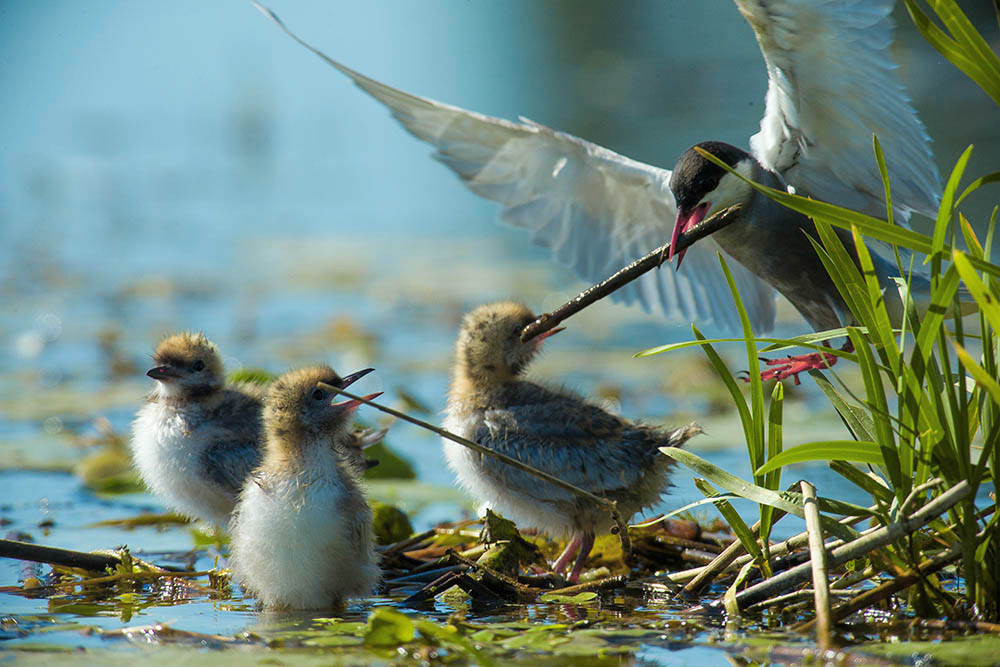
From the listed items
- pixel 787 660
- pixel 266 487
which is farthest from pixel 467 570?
pixel 787 660

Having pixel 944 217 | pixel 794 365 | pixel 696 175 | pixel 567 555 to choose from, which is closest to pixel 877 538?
pixel 944 217

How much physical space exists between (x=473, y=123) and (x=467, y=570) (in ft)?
8.15

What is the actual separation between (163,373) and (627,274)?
6.42 feet

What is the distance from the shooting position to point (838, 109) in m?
4.48

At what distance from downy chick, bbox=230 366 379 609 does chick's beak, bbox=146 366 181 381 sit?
83 cm

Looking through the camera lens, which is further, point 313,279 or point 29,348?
point 313,279

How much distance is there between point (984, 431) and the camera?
3.14m

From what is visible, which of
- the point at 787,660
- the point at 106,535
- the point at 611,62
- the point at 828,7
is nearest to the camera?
the point at 787,660

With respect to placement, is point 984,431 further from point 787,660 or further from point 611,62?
point 611,62

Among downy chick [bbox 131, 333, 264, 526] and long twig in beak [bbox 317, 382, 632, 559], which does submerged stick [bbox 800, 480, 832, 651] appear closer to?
long twig in beak [bbox 317, 382, 632, 559]

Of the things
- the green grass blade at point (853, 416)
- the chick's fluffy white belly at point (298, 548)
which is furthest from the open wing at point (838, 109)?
the chick's fluffy white belly at point (298, 548)

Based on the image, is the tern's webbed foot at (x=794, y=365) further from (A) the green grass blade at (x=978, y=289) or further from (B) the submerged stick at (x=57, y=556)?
(B) the submerged stick at (x=57, y=556)

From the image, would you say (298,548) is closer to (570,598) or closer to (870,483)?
(570,598)

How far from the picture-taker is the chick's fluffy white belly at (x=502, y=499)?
421 cm
